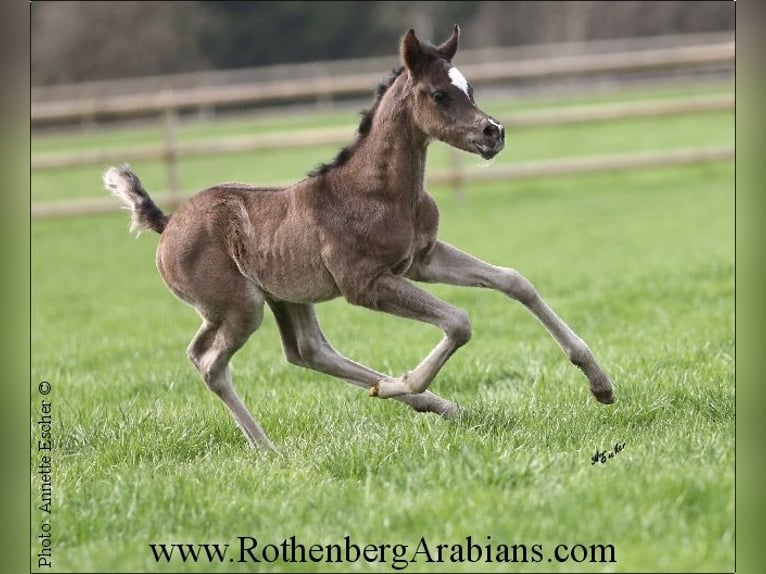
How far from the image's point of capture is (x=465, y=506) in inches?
135

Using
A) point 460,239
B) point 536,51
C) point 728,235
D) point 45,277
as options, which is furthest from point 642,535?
point 536,51

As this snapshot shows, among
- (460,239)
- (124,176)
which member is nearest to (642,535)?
(124,176)

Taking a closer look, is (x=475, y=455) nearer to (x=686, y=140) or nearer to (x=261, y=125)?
(x=686, y=140)

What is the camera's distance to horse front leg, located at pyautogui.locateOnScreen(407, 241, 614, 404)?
4.64 metres

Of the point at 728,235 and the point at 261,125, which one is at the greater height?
the point at 261,125

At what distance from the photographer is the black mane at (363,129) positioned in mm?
4711

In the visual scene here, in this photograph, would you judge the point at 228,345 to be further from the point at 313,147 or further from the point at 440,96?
the point at 313,147

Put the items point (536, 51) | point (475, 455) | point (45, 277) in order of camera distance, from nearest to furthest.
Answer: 1. point (475, 455)
2. point (45, 277)
3. point (536, 51)

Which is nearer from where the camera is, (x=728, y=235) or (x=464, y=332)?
(x=464, y=332)

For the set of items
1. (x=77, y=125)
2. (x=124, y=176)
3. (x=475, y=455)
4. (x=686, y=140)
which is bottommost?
(x=475, y=455)

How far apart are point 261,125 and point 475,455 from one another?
1860 centimetres

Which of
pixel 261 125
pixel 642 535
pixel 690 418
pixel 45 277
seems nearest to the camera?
pixel 642 535

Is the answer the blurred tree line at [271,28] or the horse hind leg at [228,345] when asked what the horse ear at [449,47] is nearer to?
the horse hind leg at [228,345]

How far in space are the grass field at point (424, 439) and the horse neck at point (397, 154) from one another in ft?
3.14
